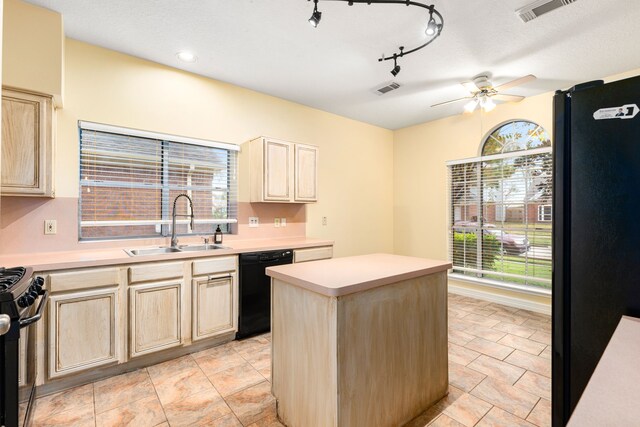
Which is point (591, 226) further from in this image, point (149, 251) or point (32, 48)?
point (32, 48)

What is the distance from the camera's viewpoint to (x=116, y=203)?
2918 mm

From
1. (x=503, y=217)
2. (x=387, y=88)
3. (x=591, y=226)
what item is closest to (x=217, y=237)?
(x=387, y=88)

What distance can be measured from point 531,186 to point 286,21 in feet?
11.9

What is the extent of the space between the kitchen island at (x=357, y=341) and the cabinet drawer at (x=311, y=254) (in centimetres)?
138

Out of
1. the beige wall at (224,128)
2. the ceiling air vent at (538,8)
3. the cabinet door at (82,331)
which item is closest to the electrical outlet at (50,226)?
the beige wall at (224,128)

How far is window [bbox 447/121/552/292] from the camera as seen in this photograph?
3.89 metres

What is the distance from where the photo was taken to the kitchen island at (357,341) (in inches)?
59.6

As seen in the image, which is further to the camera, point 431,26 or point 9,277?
point 431,26

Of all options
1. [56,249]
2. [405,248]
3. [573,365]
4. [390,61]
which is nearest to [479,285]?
[405,248]

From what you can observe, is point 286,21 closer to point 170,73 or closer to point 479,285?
point 170,73

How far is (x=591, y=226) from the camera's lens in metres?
1.04

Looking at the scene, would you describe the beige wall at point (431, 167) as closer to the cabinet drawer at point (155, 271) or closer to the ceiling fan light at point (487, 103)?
the ceiling fan light at point (487, 103)

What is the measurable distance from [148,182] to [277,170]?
54.1 inches

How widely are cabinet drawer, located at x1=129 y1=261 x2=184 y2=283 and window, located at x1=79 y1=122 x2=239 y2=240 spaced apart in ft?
2.28
